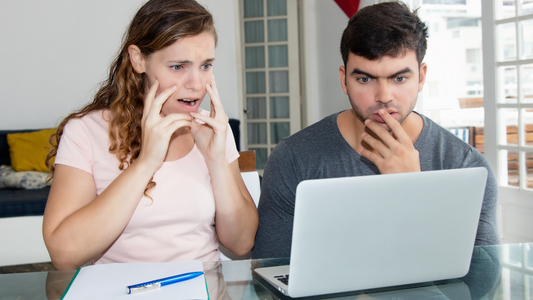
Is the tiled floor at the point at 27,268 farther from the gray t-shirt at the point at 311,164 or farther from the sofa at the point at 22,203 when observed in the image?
the gray t-shirt at the point at 311,164

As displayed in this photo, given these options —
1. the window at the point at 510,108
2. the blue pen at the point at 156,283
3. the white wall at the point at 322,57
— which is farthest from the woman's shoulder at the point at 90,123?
the white wall at the point at 322,57

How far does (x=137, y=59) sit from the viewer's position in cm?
113

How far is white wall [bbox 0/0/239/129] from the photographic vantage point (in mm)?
3658

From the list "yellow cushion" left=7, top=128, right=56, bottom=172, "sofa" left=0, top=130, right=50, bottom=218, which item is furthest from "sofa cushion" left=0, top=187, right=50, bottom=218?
"yellow cushion" left=7, top=128, right=56, bottom=172

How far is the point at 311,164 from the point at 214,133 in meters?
0.29

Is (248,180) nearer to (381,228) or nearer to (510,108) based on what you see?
(381,228)

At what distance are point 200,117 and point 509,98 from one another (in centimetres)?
200

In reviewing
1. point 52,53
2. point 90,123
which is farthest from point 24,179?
point 90,123

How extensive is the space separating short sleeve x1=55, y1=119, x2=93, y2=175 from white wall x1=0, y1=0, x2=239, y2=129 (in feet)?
9.17

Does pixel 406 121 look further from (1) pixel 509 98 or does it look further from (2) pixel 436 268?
(1) pixel 509 98

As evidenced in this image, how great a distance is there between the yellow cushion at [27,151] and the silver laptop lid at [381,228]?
120 inches

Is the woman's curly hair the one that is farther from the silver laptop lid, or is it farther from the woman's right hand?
the silver laptop lid

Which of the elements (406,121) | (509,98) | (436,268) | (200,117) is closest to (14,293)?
(200,117)

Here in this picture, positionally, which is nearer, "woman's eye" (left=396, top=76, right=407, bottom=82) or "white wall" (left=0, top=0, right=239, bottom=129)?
"woman's eye" (left=396, top=76, right=407, bottom=82)
